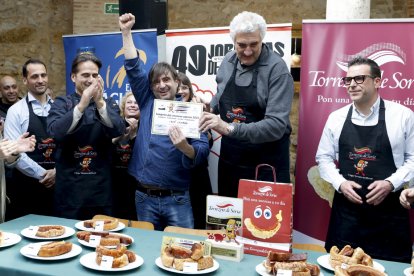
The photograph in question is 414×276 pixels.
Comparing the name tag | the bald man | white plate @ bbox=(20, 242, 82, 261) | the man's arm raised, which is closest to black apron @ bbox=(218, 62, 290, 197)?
the man's arm raised

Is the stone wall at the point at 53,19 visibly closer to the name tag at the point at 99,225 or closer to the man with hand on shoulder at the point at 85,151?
the man with hand on shoulder at the point at 85,151

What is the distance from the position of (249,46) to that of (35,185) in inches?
78.9

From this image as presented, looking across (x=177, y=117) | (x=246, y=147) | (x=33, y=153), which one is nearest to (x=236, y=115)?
(x=246, y=147)

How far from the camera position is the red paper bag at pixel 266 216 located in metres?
2.13

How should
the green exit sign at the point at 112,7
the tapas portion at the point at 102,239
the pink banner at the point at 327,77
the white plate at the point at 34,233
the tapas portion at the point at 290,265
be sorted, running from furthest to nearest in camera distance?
the green exit sign at the point at 112,7 < the pink banner at the point at 327,77 < the white plate at the point at 34,233 < the tapas portion at the point at 102,239 < the tapas portion at the point at 290,265

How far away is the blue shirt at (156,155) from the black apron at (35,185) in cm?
83

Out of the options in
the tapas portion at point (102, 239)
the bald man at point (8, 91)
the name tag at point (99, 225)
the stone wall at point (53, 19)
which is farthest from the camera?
the stone wall at point (53, 19)

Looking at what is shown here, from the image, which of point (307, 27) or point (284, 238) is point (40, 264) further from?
point (307, 27)

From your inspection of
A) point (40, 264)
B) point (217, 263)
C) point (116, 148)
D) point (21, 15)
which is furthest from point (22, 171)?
point (21, 15)

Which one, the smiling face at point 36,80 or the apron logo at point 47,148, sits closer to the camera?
the apron logo at point 47,148

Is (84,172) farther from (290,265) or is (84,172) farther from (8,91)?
(8,91)

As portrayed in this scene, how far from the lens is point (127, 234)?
2471mm


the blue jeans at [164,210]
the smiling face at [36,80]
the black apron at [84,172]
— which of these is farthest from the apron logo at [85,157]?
the smiling face at [36,80]

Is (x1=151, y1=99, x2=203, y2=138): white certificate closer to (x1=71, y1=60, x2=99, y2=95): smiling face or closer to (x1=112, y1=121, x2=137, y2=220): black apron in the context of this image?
(x1=71, y1=60, x2=99, y2=95): smiling face
